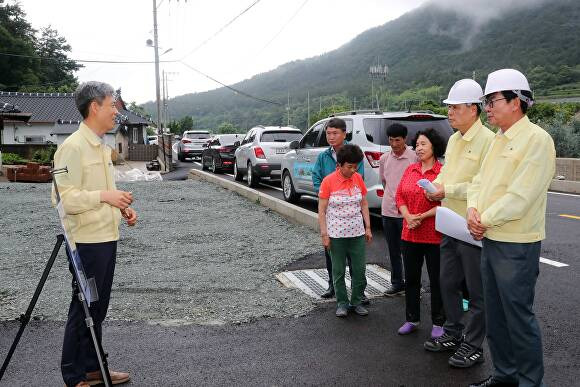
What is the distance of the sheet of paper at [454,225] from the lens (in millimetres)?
3662

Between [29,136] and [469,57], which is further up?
[469,57]

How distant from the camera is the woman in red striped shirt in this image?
4484 mm

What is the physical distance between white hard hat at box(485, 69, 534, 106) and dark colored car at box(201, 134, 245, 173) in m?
19.0

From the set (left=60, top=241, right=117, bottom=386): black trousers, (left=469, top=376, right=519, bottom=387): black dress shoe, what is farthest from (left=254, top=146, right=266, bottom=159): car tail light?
(left=469, top=376, right=519, bottom=387): black dress shoe

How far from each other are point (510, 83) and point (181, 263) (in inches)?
202

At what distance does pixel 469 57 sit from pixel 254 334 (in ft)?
386

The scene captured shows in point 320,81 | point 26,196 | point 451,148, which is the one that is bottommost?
point 26,196

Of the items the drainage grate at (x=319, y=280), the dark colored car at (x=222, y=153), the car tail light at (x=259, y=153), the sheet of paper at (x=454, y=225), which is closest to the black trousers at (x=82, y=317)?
the sheet of paper at (x=454, y=225)

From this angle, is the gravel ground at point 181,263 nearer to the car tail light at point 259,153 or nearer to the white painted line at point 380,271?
the white painted line at point 380,271

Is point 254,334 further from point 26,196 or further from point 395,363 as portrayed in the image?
point 26,196

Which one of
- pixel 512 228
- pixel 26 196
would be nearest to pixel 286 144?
pixel 26 196

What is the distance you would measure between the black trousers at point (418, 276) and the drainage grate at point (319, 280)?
1092 millimetres

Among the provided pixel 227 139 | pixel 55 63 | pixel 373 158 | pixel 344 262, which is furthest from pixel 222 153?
pixel 55 63

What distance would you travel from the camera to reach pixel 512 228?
3.21 metres
